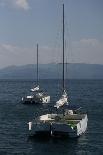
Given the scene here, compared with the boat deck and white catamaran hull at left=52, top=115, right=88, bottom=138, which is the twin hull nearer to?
white catamaran hull at left=52, top=115, right=88, bottom=138

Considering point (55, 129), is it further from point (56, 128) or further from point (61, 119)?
point (61, 119)

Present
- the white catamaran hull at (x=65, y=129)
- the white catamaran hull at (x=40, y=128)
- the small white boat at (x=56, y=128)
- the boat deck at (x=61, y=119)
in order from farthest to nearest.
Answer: the boat deck at (x=61, y=119) < the white catamaran hull at (x=40, y=128) < the small white boat at (x=56, y=128) < the white catamaran hull at (x=65, y=129)

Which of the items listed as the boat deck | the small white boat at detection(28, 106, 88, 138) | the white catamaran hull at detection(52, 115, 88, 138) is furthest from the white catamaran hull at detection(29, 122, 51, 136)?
the boat deck

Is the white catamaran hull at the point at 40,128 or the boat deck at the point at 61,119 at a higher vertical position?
the boat deck at the point at 61,119

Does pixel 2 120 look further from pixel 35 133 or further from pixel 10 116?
pixel 35 133

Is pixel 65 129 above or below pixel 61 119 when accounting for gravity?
below

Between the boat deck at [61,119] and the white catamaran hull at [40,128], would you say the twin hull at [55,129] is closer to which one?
the white catamaran hull at [40,128]

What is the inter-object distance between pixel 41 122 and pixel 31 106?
147 feet

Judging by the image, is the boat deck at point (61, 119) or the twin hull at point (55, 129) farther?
the boat deck at point (61, 119)

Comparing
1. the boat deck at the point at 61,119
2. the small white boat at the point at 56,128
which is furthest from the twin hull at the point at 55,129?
the boat deck at the point at 61,119

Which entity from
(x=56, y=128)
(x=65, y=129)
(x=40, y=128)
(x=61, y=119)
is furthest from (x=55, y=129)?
(x=61, y=119)

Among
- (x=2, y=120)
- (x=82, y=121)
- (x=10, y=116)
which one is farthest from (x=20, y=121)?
(x=82, y=121)

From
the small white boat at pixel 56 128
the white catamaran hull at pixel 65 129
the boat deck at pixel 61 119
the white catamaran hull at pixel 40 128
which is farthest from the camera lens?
the boat deck at pixel 61 119

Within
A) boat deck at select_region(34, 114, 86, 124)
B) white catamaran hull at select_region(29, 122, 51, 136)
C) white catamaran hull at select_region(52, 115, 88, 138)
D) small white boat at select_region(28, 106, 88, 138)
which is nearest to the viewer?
white catamaran hull at select_region(52, 115, 88, 138)
